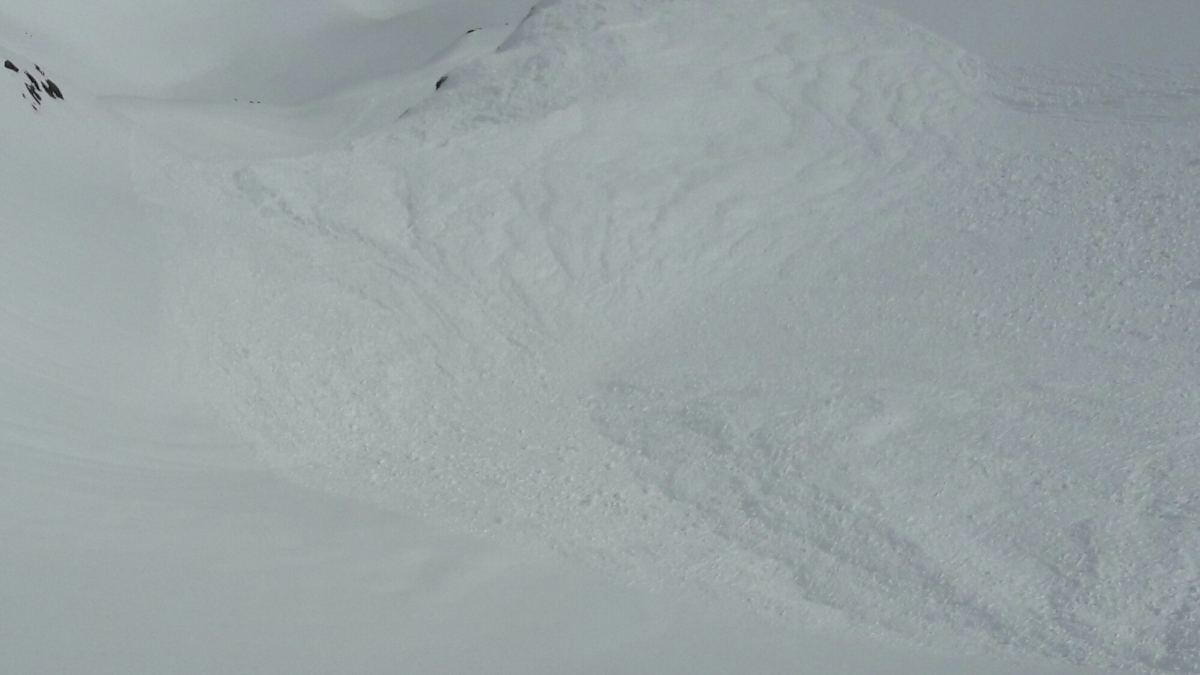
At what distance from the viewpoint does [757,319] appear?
9.84 ft

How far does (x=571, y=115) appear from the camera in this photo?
3691 millimetres

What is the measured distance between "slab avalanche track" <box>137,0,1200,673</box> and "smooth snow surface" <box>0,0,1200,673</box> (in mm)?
12

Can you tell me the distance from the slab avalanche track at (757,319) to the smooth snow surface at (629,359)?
12 millimetres

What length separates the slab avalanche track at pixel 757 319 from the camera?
88.2 inches

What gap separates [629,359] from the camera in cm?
290

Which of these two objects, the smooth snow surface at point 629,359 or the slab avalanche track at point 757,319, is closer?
the smooth snow surface at point 629,359

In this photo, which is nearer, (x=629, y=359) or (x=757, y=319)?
(x=629, y=359)

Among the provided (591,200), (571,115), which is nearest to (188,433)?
(591,200)

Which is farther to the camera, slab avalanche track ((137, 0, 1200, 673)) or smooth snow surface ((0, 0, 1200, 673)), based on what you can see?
slab avalanche track ((137, 0, 1200, 673))

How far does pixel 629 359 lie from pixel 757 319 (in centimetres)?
43

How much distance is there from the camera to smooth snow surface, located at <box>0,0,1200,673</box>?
6.91 feet

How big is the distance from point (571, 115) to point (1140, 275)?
2.02m

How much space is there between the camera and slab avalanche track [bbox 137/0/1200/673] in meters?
2.24

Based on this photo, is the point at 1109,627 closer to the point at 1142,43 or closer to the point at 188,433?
the point at 188,433
